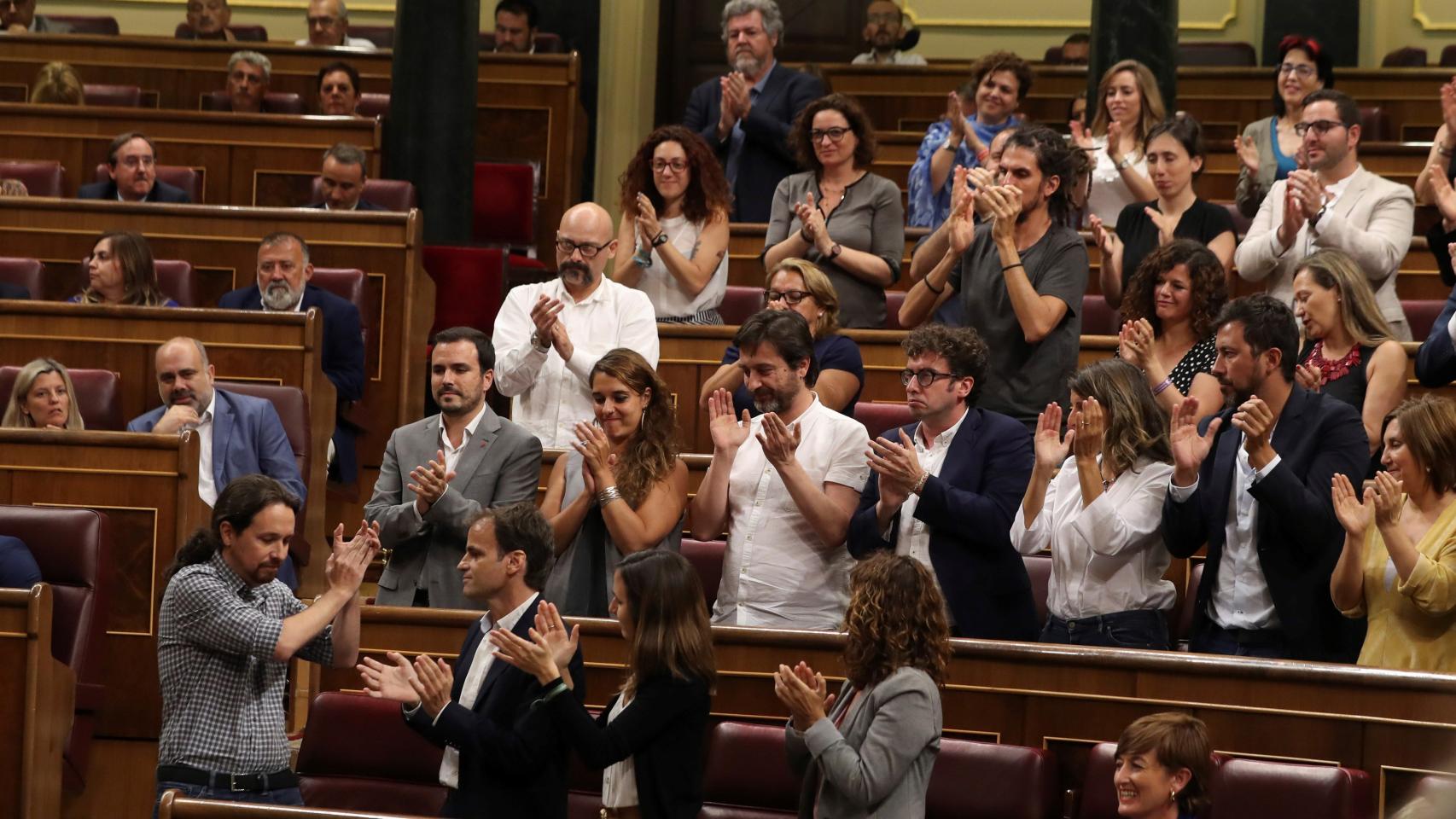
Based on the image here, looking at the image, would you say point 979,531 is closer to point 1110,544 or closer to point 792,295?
point 1110,544

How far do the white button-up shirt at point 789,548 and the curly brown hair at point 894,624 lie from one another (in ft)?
1.79

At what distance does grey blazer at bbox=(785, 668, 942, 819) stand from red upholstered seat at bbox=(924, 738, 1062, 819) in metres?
0.17

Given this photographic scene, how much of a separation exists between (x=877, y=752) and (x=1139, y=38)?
3582 millimetres

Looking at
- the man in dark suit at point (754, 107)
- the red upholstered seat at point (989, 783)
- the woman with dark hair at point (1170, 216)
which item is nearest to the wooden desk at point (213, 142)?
the man in dark suit at point (754, 107)

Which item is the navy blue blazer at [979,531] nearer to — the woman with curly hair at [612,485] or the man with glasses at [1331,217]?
the woman with curly hair at [612,485]

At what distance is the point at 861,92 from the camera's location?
6.63m

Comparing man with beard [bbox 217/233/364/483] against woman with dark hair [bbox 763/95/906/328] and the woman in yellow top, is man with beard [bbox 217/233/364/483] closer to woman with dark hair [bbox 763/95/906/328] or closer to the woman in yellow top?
woman with dark hair [bbox 763/95/906/328]

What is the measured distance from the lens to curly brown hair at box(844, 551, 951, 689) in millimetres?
2385

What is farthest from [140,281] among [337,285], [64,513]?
[64,513]

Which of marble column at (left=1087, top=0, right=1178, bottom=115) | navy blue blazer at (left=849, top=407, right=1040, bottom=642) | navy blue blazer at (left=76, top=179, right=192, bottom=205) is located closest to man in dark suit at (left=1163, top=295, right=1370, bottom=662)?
navy blue blazer at (left=849, top=407, right=1040, bottom=642)

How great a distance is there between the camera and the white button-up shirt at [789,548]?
2971 millimetres

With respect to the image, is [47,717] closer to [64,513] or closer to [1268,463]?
[64,513]

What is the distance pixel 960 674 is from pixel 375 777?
0.92 metres

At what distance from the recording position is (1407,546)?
2547 mm
